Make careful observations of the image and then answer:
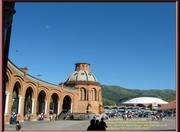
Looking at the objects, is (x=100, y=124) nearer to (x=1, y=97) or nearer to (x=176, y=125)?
(x=176, y=125)

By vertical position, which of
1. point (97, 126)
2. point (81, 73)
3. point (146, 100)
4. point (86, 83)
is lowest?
point (97, 126)

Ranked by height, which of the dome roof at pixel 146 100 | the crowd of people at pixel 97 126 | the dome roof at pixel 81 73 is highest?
the dome roof at pixel 81 73

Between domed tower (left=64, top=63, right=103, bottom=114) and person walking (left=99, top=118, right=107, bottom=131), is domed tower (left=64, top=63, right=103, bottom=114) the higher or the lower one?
the higher one

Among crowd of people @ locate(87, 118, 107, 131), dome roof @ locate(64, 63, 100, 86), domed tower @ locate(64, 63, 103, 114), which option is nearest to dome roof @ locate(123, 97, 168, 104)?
domed tower @ locate(64, 63, 103, 114)

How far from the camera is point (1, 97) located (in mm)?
7246

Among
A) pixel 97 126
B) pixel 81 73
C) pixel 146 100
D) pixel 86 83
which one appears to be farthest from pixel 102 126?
pixel 86 83

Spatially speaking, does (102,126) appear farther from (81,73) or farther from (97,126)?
(81,73)

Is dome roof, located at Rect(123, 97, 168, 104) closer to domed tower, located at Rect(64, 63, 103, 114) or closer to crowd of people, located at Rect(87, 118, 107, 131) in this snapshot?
domed tower, located at Rect(64, 63, 103, 114)

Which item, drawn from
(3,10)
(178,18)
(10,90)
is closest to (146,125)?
(178,18)

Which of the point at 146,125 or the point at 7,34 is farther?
the point at 146,125

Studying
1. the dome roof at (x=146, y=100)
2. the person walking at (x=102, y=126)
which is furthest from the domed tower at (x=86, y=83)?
the person walking at (x=102, y=126)

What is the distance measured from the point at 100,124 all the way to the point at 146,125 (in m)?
1.02

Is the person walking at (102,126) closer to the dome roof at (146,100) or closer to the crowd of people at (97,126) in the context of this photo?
the crowd of people at (97,126)

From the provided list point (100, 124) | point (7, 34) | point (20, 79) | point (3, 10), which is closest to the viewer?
point (3, 10)
